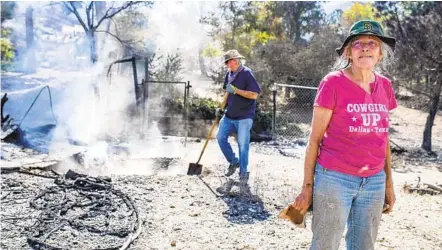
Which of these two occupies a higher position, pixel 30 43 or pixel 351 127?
pixel 30 43

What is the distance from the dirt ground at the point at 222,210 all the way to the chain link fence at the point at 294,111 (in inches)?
154

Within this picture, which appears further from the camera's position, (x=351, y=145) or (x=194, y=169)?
(x=194, y=169)

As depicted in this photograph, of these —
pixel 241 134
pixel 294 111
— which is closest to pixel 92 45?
pixel 294 111

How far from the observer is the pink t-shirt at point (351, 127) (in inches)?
89.1

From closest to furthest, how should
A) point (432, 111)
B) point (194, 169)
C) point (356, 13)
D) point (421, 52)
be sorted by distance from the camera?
1. point (194, 169)
2. point (421, 52)
3. point (432, 111)
4. point (356, 13)

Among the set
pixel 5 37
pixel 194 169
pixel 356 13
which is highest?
pixel 356 13

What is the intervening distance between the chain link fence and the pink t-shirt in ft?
26.9

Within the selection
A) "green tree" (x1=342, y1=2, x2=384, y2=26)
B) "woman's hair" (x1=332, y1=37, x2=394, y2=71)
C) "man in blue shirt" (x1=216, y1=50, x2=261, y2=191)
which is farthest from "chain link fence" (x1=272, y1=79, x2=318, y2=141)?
"green tree" (x1=342, y1=2, x2=384, y2=26)

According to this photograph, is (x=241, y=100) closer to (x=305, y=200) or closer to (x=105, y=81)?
(x=305, y=200)

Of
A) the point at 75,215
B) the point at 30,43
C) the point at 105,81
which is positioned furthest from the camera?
the point at 30,43

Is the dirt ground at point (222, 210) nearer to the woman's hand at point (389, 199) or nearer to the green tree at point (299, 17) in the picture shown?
the woman's hand at point (389, 199)

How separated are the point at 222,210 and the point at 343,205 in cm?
249

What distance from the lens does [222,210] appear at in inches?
184

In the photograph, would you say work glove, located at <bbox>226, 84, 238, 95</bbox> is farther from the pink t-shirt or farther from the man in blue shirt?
the pink t-shirt
